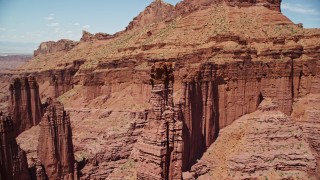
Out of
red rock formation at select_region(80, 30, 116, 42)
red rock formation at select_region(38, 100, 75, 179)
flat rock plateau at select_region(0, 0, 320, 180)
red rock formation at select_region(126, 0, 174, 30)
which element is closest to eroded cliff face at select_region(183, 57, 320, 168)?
flat rock plateau at select_region(0, 0, 320, 180)

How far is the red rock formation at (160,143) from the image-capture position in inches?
1251

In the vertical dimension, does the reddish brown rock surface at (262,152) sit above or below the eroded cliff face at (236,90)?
below

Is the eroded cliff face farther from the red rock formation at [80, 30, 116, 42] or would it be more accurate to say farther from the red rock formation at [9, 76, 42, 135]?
the red rock formation at [80, 30, 116, 42]

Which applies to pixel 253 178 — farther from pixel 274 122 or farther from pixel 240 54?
pixel 240 54

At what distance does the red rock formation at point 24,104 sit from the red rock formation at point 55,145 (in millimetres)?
26850

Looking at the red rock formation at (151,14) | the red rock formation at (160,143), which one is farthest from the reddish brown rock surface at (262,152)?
the red rock formation at (151,14)

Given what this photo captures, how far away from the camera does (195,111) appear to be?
5153cm

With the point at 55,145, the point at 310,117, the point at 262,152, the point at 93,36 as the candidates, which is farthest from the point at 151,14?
the point at 55,145

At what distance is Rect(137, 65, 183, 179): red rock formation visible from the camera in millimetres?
31766

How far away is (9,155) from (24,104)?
35340 mm

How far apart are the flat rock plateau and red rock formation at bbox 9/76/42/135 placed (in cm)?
19

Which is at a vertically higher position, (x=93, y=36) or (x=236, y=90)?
(x=93, y=36)

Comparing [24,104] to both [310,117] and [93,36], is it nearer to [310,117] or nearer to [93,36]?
[310,117]

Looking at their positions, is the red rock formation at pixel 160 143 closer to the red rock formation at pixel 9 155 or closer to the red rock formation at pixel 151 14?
the red rock formation at pixel 9 155
